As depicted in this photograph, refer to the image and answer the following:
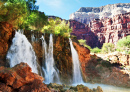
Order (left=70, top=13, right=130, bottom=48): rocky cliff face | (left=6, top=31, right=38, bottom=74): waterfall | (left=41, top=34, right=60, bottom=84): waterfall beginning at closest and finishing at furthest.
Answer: (left=6, top=31, right=38, bottom=74): waterfall, (left=41, top=34, right=60, bottom=84): waterfall, (left=70, top=13, right=130, bottom=48): rocky cliff face

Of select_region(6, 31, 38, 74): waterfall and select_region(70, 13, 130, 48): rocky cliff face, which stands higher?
select_region(70, 13, 130, 48): rocky cliff face

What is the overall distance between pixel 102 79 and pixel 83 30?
60.0 metres

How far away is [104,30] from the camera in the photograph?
72.8m

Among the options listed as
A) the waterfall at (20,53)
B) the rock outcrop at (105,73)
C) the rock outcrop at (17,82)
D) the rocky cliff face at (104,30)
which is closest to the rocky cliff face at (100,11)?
the rocky cliff face at (104,30)

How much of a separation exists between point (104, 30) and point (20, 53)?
68.3 meters

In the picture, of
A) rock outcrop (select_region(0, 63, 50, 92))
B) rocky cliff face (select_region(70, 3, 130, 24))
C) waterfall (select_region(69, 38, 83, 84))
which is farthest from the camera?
rocky cliff face (select_region(70, 3, 130, 24))

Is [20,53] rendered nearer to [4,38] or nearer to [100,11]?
[4,38]

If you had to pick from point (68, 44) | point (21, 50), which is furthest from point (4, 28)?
point (68, 44)

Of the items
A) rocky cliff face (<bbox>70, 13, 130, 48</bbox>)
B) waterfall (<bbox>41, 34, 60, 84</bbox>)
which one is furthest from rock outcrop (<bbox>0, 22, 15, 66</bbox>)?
rocky cliff face (<bbox>70, 13, 130, 48</bbox>)

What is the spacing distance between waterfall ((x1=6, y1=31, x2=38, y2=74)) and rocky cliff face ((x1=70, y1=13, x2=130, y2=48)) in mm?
60875

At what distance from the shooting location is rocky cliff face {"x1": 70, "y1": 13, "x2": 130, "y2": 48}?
215 ft

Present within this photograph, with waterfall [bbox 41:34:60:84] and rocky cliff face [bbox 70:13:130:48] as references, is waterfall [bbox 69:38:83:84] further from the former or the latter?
rocky cliff face [bbox 70:13:130:48]

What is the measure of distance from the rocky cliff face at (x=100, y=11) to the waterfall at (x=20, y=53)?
102 metres

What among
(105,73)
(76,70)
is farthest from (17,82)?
(105,73)
